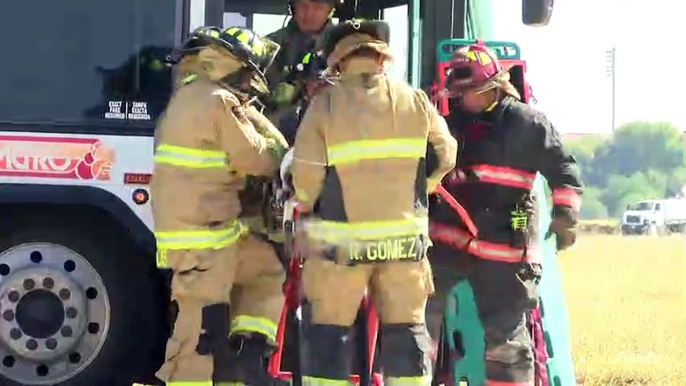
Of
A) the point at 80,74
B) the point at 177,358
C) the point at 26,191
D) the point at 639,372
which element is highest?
the point at 80,74

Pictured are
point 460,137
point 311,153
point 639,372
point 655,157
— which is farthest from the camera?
point 655,157

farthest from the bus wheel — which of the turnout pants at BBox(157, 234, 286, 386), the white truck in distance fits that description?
the white truck in distance

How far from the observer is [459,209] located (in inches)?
195

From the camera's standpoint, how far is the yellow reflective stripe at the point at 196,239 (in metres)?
4.62

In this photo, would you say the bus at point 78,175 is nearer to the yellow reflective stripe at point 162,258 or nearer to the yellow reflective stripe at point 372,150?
the yellow reflective stripe at point 162,258

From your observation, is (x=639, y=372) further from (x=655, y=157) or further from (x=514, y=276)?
(x=655, y=157)

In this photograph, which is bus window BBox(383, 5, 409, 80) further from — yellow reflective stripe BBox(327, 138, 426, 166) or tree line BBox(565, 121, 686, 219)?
tree line BBox(565, 121, 686, 219)

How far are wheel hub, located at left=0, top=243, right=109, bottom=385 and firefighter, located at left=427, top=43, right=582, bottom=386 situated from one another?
6.16 ft

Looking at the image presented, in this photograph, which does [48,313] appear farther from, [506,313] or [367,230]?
[506,313]

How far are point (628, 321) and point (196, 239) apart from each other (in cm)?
624

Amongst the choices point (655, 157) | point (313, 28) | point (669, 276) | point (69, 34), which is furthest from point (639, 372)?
point (655, 157)

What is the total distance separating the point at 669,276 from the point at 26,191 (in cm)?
1149

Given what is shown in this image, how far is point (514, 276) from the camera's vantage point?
4.98 meters

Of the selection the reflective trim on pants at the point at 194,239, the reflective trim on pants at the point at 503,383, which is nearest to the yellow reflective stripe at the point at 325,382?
the reflective trim on pants at the point at 194,239
